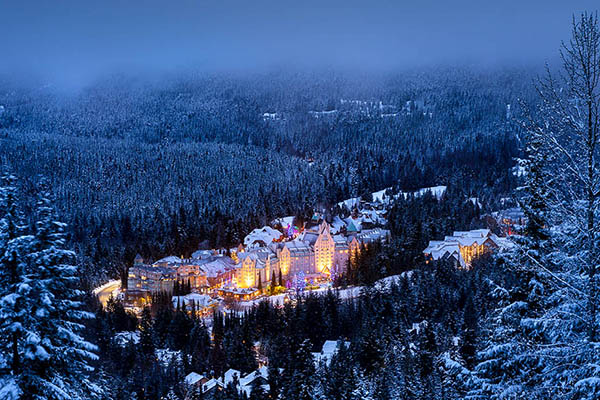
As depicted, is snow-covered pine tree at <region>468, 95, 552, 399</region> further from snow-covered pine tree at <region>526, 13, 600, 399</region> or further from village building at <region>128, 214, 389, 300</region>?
village building at <region>128, 214, 389, 300</region>

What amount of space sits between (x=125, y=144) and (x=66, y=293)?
18800 centimetres

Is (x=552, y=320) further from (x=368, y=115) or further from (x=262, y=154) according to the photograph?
(x=368, y=115)

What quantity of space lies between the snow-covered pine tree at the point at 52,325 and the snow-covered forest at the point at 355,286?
0.03m

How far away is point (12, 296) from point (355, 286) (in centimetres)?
4422

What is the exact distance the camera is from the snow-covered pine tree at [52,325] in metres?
8.39

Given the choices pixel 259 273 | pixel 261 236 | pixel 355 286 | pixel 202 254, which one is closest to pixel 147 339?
pixel 259 273

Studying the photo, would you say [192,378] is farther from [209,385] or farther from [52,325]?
[52,325]

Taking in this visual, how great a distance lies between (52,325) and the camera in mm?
8828

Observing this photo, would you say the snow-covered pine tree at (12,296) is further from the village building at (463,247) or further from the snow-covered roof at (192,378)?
the village building at (463,247)

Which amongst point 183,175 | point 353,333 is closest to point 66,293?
point 353,333

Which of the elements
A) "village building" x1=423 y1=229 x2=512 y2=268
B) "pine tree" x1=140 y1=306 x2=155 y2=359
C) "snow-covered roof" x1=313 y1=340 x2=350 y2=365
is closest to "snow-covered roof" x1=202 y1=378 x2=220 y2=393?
"snow-covered roof" x1=313 y1=340 x2=350 y2=365

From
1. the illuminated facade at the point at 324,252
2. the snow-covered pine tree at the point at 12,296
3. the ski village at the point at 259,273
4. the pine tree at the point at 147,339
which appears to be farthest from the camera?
the illuminated facade at the point at 324,252

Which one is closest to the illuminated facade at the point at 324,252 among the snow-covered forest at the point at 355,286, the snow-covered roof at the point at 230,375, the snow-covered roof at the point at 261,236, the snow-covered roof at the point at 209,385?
the snow-covered forest at the point at 355,286

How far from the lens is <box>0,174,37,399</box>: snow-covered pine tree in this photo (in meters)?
8.19
